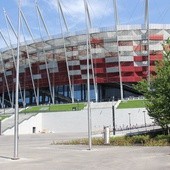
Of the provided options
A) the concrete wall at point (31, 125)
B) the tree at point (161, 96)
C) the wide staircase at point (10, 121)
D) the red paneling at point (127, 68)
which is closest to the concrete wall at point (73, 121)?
the concrete wall at point (31, 125)

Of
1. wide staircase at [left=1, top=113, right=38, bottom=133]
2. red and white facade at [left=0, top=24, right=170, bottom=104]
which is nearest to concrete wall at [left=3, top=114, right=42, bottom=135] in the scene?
wide staircase at [left=1, top=113, right=38, bottom=133]

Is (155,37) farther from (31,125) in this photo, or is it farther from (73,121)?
(31,125)

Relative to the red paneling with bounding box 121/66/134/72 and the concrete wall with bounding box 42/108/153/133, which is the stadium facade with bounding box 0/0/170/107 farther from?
the concrete wall with bounding box 42/108/153/133

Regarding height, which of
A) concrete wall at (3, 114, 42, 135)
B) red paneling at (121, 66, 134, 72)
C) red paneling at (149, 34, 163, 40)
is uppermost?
red paneling at (149, 34, 163, 40)

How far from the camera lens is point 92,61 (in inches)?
3750

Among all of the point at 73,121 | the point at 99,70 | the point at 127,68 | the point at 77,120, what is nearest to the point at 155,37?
the point at 127,68

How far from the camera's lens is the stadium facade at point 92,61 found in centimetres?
9288

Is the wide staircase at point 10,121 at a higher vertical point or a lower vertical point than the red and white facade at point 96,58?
lower

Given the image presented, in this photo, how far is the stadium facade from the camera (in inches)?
3656

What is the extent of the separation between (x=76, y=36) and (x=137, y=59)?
15.0m

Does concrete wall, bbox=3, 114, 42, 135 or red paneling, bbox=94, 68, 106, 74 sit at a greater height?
red paneling, bbox=94, 68, 106, 74

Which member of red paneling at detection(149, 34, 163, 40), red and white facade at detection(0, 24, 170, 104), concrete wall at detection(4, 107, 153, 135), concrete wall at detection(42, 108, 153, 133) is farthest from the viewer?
red and white facade at detection(0, 24, 170, 104)

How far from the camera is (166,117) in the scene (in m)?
30.4

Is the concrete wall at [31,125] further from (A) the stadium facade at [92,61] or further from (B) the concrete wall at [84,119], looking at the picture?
(A) the stadium facade at [92,61]
